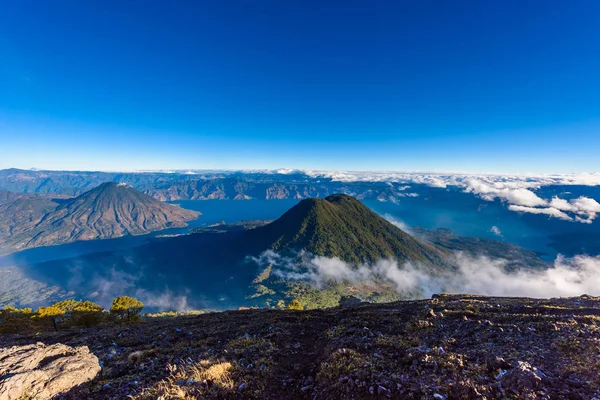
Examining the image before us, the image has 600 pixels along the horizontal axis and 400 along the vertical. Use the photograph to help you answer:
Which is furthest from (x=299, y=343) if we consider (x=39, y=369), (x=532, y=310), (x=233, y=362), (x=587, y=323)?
(x=532, y=310)

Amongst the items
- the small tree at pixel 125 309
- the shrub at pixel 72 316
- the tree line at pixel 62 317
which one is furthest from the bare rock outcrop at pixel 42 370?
the small tree at pixel 125 309

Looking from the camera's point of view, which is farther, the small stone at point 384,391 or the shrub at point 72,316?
the shrub at point 72,316

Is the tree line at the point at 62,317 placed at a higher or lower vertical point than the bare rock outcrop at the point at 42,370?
lower

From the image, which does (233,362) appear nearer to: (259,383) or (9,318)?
(259,383)

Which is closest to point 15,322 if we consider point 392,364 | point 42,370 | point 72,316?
point 72,316

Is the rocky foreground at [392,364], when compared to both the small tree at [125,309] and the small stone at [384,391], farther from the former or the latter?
the small tree at [125,309]

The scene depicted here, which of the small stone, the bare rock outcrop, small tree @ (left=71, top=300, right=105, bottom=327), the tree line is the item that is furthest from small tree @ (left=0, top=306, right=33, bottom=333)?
the small stone

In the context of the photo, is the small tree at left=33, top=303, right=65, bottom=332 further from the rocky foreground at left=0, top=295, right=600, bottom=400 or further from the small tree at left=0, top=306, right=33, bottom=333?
the rocky foreground at left=0, top=295, right=600, bottom=400
